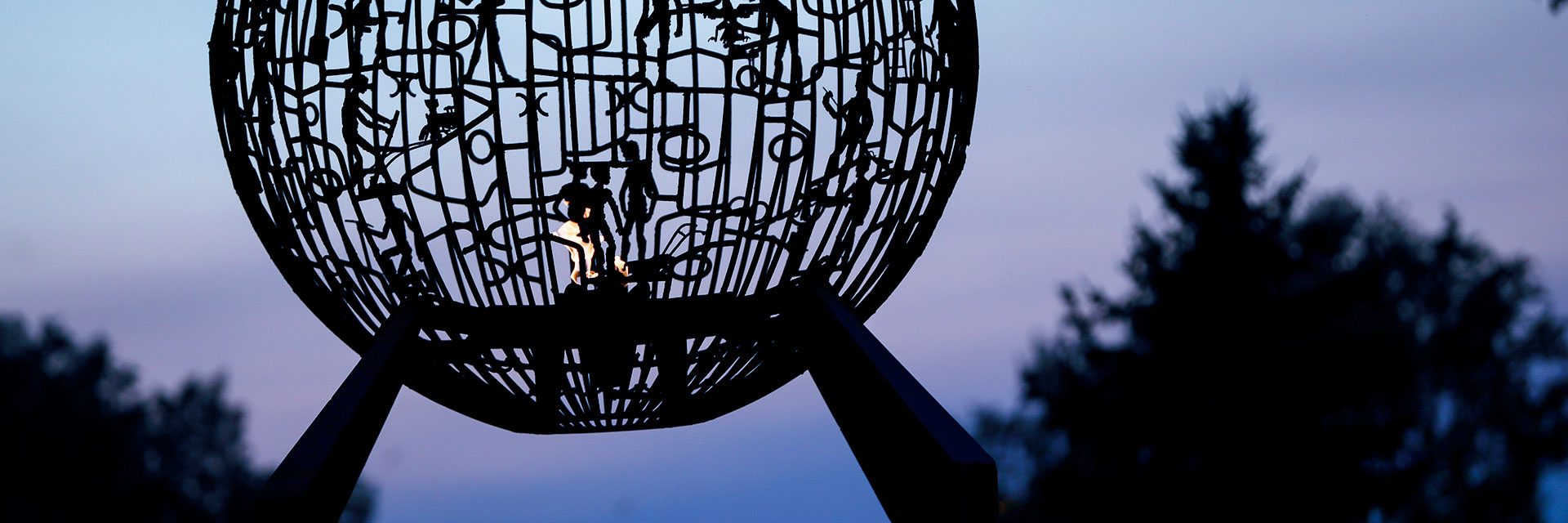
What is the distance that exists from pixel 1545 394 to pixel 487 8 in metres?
14.4

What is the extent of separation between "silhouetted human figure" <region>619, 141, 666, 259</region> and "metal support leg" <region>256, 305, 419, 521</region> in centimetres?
31

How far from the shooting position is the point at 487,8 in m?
1.56

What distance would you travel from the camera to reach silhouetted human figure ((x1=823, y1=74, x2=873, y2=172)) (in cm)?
166

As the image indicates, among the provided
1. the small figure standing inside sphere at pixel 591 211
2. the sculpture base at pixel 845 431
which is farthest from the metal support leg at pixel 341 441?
the small figure standing inside sphere at pixel 591 211

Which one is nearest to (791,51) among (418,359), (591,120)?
(591,120)

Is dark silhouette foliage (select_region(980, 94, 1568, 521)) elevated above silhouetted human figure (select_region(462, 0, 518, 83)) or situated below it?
above

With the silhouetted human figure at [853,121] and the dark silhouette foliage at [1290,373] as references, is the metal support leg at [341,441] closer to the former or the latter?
the silhouetted human figure at [853,121]

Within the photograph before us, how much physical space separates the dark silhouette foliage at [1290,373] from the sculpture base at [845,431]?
9.89 meters

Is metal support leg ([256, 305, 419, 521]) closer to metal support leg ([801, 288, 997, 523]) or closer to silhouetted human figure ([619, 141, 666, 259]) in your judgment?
silhouetted human figure ([619, 141, 666, 259])

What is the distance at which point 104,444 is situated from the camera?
57.7ft

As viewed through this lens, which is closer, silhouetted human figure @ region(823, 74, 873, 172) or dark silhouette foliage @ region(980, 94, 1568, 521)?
silhouetted human figure @ region(823, 74, 873, 172)

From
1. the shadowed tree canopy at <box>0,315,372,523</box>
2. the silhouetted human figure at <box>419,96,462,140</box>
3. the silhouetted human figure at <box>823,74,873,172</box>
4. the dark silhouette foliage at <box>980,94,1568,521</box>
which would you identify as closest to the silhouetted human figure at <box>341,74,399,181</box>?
the silhouetted human figure at <box>419,96,462,140</box>

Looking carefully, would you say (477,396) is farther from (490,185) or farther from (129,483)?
(129,483)

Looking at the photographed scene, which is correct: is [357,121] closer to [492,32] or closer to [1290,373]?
[492,32]
